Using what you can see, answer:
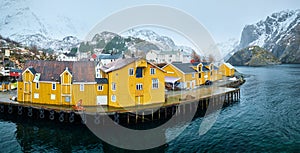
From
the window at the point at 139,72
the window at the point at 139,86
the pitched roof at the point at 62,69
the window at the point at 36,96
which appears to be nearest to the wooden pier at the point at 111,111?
the window at the point at 36,96

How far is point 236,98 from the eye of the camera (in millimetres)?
53281

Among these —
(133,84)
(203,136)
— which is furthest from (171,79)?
(203,136)

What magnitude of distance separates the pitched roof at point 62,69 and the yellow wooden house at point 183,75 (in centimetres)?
1937

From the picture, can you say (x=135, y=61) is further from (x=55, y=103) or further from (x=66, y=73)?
(x=55, y=103)

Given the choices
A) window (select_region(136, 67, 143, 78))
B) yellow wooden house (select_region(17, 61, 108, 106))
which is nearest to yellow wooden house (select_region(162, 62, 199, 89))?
window (select_region(136, 67, 143, 78))

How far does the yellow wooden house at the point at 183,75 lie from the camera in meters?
54.7

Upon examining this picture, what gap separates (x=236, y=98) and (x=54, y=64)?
122ft

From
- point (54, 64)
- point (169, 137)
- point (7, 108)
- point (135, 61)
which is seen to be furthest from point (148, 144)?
point (7, 108)

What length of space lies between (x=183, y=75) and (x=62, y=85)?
26582 mm

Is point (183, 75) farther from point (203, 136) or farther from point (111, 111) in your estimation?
point (203, 136)

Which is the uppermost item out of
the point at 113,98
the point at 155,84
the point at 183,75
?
the point at 183,75

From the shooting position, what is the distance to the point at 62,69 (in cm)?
4034

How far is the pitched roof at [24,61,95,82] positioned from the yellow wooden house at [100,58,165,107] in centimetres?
294

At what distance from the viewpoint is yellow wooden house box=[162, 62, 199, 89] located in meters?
54.7
